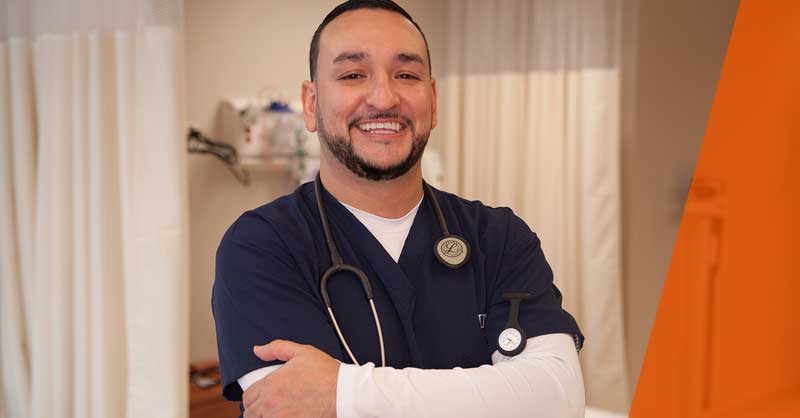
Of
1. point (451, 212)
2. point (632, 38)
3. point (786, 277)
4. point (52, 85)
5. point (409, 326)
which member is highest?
point (632, 38)

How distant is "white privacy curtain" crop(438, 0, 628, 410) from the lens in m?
2.79

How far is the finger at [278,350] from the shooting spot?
951mm

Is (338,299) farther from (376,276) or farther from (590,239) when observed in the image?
(590,239)

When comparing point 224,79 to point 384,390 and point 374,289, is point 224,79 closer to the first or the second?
point 374,289

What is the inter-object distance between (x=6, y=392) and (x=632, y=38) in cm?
259

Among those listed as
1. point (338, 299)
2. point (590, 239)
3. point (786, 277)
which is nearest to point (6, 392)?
point (338, 299)

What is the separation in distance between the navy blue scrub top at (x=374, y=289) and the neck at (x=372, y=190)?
25 mm

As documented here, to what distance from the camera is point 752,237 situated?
2.24 m

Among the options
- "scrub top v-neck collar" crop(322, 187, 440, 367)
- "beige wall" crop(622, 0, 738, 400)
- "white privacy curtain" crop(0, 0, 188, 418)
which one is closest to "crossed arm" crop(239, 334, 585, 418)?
"scrub top v-neck collar" crop(322, 187, 440, 367)

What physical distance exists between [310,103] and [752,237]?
5.52 feet

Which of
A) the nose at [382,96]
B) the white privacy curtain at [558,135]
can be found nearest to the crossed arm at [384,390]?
the nose at [382,96]

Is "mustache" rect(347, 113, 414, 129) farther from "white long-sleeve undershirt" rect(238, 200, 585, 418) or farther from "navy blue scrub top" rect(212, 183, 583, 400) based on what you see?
"white long-sleeve undershirt" rect(238, 200, 585, 418)

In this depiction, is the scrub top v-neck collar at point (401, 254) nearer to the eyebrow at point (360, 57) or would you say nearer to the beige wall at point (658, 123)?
the eyebrow at point (360, 57)

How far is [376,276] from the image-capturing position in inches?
44.5
